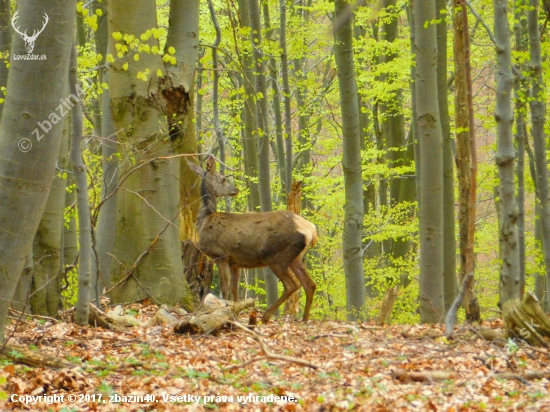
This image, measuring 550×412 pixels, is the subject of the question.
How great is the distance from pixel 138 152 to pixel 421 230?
4.82m

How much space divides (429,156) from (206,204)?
12.4 feet

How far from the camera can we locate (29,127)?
4.48 m

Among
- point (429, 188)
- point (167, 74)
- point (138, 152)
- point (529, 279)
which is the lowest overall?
point (529, 279)

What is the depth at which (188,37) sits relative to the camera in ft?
32.7

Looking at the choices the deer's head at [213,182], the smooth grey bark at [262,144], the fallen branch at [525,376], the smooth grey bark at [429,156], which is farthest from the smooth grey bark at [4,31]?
the fallen branch at [525,376]

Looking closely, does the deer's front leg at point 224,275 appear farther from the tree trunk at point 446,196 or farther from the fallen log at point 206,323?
the tree trunk at point 446,196

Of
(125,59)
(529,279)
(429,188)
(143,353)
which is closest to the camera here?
(143,353)

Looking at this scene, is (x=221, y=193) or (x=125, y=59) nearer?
(x=125, y=59)

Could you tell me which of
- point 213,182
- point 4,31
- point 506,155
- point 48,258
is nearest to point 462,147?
point 506,155

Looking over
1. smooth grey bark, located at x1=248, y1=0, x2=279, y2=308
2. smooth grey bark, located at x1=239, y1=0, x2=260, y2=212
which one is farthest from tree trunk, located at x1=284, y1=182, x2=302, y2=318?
smooth grey bark, located at x1=239, y1=0, x2=260, y2=212

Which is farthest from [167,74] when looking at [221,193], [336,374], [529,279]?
[529,279]

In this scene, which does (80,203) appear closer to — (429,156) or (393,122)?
(429,156)

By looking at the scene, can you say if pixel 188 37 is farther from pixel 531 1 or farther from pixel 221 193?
pixel 531 1

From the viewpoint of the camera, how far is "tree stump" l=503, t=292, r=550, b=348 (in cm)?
654
